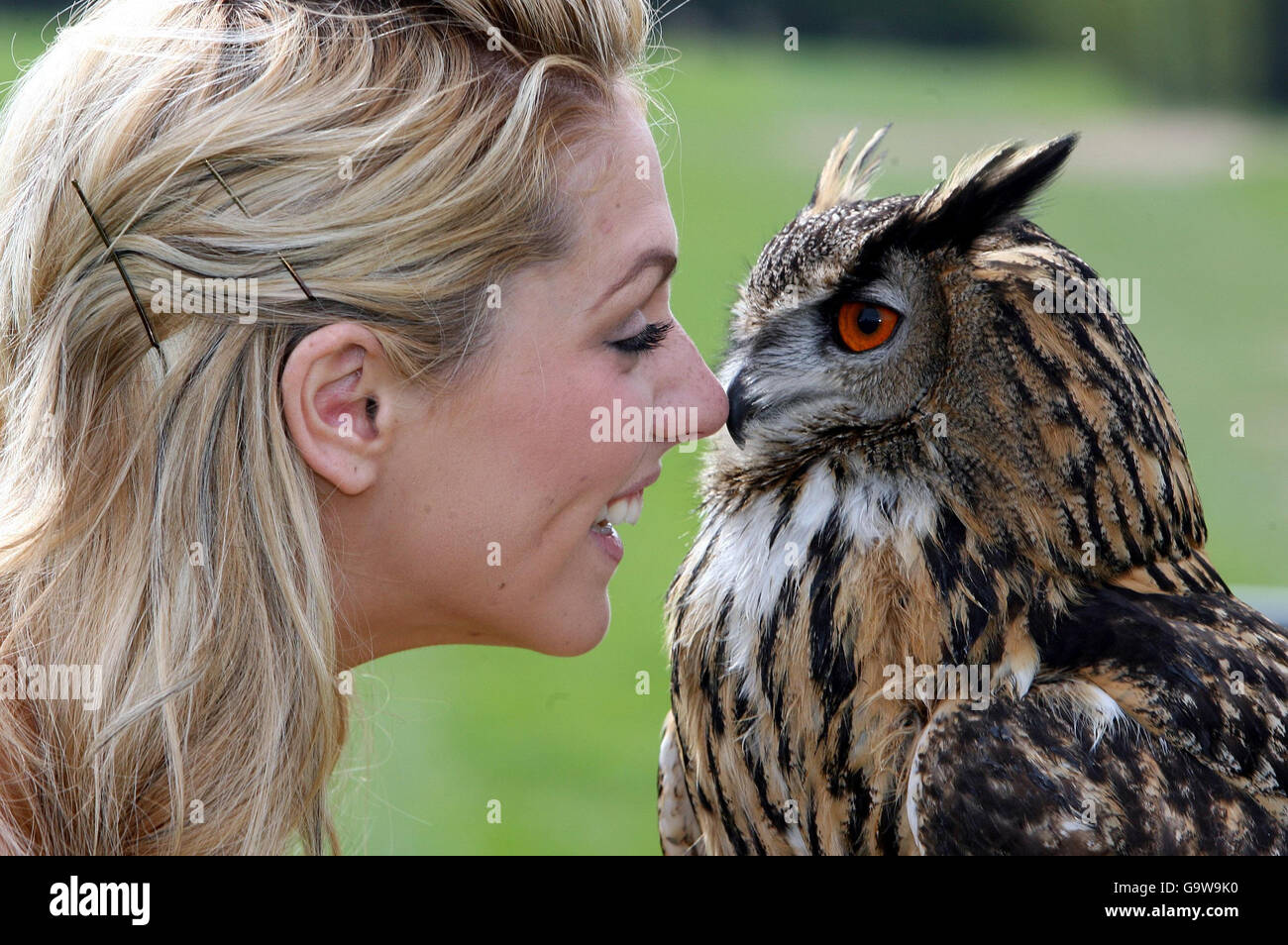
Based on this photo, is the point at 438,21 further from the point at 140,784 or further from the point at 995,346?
the point at 140,784

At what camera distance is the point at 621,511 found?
191cm

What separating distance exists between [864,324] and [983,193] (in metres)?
0.27

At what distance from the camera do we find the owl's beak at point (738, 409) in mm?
2070

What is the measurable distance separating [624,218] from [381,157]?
0.35 metres

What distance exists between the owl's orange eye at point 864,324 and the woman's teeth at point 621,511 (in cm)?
43

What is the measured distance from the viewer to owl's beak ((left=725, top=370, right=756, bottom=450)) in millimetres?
2070

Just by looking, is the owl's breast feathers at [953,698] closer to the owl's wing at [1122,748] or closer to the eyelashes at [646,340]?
the owl's wing at [1122,748]

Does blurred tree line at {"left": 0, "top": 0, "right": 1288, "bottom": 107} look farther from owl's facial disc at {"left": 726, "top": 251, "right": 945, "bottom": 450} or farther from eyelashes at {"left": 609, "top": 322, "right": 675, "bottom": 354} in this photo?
eyelashes at {"left": 609, "top": 322, "right": 675, "bottom": 354}
